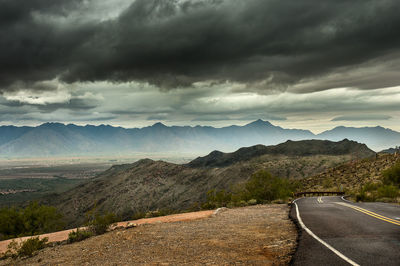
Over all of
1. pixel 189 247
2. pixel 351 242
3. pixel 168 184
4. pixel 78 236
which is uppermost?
pixel 351 242

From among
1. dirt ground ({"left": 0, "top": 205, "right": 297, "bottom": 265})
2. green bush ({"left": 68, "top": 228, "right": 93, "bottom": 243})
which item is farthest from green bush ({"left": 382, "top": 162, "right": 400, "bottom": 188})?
green bush ({"left": 68, "top": 228, "right": 93, "bottom": 243})

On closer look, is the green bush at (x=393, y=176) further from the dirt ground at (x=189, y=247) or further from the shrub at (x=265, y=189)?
the dirt ground at (x=189, y=247)

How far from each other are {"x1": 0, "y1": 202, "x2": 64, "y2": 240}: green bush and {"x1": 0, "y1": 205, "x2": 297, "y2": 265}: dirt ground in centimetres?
3993

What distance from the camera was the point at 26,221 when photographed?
4878 cm

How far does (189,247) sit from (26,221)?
167 ft

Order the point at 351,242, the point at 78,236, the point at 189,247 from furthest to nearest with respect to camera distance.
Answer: the point at 78,236, the point at 189,247, the point at 351,242

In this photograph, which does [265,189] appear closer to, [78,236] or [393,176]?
[393,176]

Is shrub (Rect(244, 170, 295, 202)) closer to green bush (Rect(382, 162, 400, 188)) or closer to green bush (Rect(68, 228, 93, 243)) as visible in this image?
green bush (Rect(382, 162, 400, 188))

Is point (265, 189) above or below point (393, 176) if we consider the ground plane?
below

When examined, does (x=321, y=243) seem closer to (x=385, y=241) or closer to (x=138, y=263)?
(x=385, y=241)

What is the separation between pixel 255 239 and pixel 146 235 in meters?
5.73

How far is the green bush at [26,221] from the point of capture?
4634 cm

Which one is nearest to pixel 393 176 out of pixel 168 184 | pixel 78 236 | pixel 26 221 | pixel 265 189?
pixel 265 189

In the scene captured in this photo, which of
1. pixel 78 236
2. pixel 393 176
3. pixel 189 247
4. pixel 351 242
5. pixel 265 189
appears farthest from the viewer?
pixel 393 176
